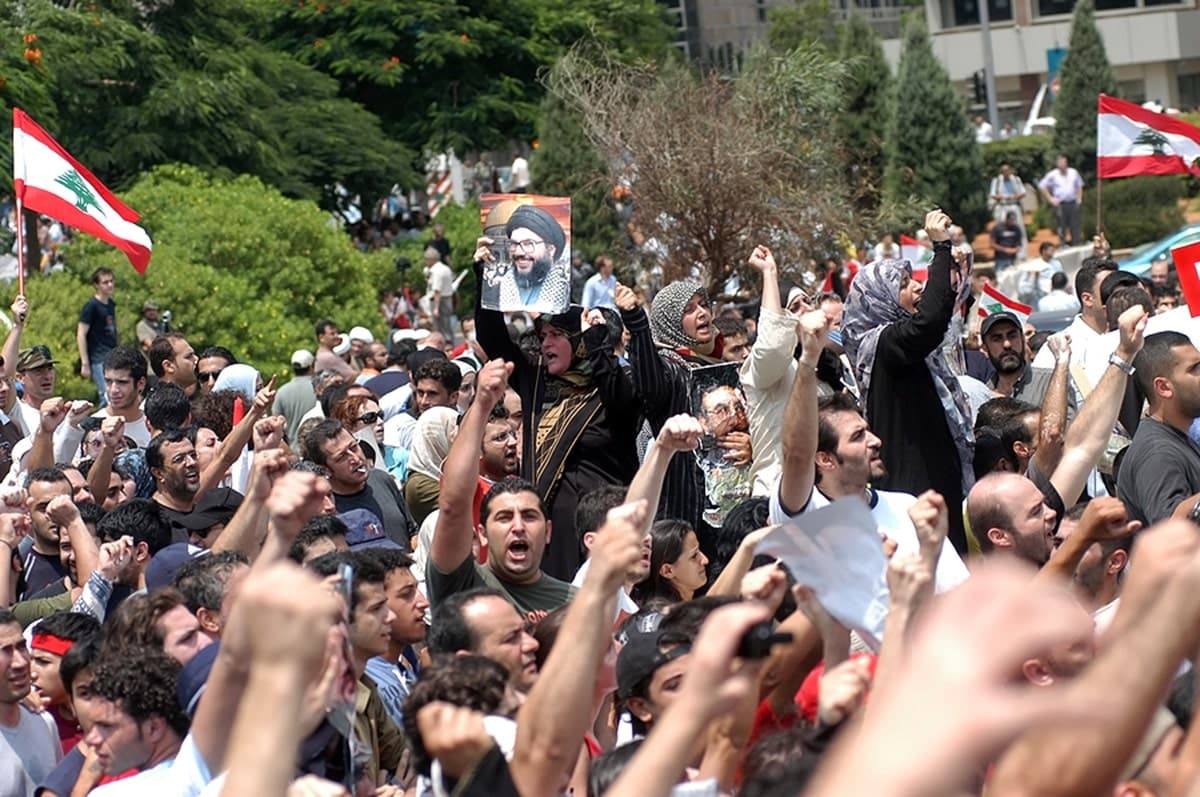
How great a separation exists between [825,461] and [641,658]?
6.20ft

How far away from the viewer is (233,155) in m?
27.0

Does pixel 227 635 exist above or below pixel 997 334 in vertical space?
above

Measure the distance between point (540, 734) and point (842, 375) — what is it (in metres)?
6.14

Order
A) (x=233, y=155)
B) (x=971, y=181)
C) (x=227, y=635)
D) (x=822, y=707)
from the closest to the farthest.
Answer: (x=822, y=707) → (x=227, y=635) → (x=233, y=155) → (x=971, y=181)

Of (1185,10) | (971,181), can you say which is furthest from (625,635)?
(1185,10)

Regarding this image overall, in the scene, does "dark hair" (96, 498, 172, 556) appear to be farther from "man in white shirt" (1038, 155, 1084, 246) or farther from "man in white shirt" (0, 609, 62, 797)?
"man in white shirt" (1038, 155, 1084, 246)

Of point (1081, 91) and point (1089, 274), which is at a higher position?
point (1089, 274)

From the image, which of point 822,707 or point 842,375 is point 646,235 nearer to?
point 842,375

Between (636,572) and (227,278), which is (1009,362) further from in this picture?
(227,278)

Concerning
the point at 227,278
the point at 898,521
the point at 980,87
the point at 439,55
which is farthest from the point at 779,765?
the point at 980,87

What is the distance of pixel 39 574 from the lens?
27.9 ft

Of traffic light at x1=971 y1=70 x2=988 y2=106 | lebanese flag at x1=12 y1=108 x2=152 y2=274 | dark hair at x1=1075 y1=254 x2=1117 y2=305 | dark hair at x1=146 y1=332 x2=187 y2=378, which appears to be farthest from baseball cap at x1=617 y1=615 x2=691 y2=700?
traffic light at x1=971 y1=70 x2=988 y2=106

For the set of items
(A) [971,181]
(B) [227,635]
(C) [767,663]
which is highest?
(B) [227,635]

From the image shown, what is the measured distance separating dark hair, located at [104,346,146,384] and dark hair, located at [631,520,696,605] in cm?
502
